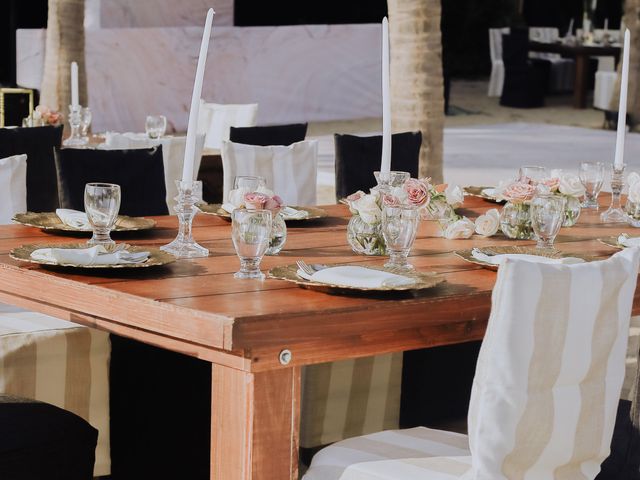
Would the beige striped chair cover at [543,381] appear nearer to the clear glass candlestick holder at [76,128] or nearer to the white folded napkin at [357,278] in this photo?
the white folded napkin at [357,278]

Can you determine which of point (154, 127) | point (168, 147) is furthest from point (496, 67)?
point (168, 147)

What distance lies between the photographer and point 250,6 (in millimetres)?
17859

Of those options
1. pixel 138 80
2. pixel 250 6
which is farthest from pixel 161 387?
pixel 250 6

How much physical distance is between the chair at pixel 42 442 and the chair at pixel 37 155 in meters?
2.37

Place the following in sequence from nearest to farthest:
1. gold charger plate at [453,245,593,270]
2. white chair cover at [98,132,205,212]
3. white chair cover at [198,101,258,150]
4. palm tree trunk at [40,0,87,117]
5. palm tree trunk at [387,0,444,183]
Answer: gold charger plate at [453,245,593,270] < white chair cover at [98,132,205,212] < white chair cover at [198,101,258,150] < palm tree trunk at [387,0,444,183] < palm tree trunk at [40,0,87,117]

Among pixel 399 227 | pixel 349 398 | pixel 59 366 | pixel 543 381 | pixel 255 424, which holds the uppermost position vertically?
pixel 399 227

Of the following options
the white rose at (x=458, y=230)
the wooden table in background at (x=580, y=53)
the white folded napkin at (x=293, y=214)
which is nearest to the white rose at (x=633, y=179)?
the white rose at (x=458, y=230)

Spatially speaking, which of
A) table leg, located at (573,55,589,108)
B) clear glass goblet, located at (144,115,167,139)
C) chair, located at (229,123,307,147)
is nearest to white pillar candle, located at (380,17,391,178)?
chair, located at (229,123,307,147)

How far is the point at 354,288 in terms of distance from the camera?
2875 millimetres

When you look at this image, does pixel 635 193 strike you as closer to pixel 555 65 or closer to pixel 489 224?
pixel 489 224

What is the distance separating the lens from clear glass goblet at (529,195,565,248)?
11.3 ft

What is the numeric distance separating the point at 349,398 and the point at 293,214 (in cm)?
70

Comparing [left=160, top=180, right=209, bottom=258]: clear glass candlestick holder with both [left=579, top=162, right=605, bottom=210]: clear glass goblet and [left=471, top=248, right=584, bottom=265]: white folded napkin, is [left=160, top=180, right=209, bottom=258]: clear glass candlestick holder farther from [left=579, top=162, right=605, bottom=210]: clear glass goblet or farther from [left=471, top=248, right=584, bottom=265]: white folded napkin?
[left=579, top=162, right=605, bottom=210]: clear glass goblet

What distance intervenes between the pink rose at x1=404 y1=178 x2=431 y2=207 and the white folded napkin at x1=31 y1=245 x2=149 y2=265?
29.1 inches
